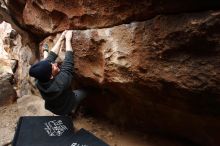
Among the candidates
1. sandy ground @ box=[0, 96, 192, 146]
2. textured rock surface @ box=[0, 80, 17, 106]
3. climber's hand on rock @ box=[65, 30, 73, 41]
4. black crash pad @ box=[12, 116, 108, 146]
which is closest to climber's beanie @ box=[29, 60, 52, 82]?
climber's hand on rock @ box=[65, 30, 73, 41]

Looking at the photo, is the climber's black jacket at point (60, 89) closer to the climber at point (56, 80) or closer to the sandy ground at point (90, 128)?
the climber at point (56, 80)

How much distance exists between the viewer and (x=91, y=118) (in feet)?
15.8

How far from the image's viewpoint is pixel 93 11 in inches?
149

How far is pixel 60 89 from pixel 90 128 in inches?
40.9

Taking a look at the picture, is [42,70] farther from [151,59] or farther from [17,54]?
[17,54]

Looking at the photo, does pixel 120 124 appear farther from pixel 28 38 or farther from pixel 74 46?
pixel 28 38

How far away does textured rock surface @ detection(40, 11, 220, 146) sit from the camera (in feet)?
9.37

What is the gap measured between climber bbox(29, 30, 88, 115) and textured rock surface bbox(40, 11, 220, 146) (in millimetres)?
221

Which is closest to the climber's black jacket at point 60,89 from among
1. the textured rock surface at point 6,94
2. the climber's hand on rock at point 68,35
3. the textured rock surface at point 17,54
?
the climber's hand on rock at point 68,35

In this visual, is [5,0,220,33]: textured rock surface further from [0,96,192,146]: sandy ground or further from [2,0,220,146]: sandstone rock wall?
[0,96,192,146]: sandy ground

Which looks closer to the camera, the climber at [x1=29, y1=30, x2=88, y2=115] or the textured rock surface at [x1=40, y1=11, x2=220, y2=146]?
the textured rock surface at [x1=40, y1=11, x2=220, y2=146]

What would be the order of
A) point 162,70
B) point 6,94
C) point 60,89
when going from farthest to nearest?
point 6,94 → point 60,89 → point 162,70

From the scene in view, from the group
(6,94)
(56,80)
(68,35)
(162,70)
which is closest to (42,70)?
(56,80)

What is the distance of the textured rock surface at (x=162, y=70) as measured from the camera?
112 inches
